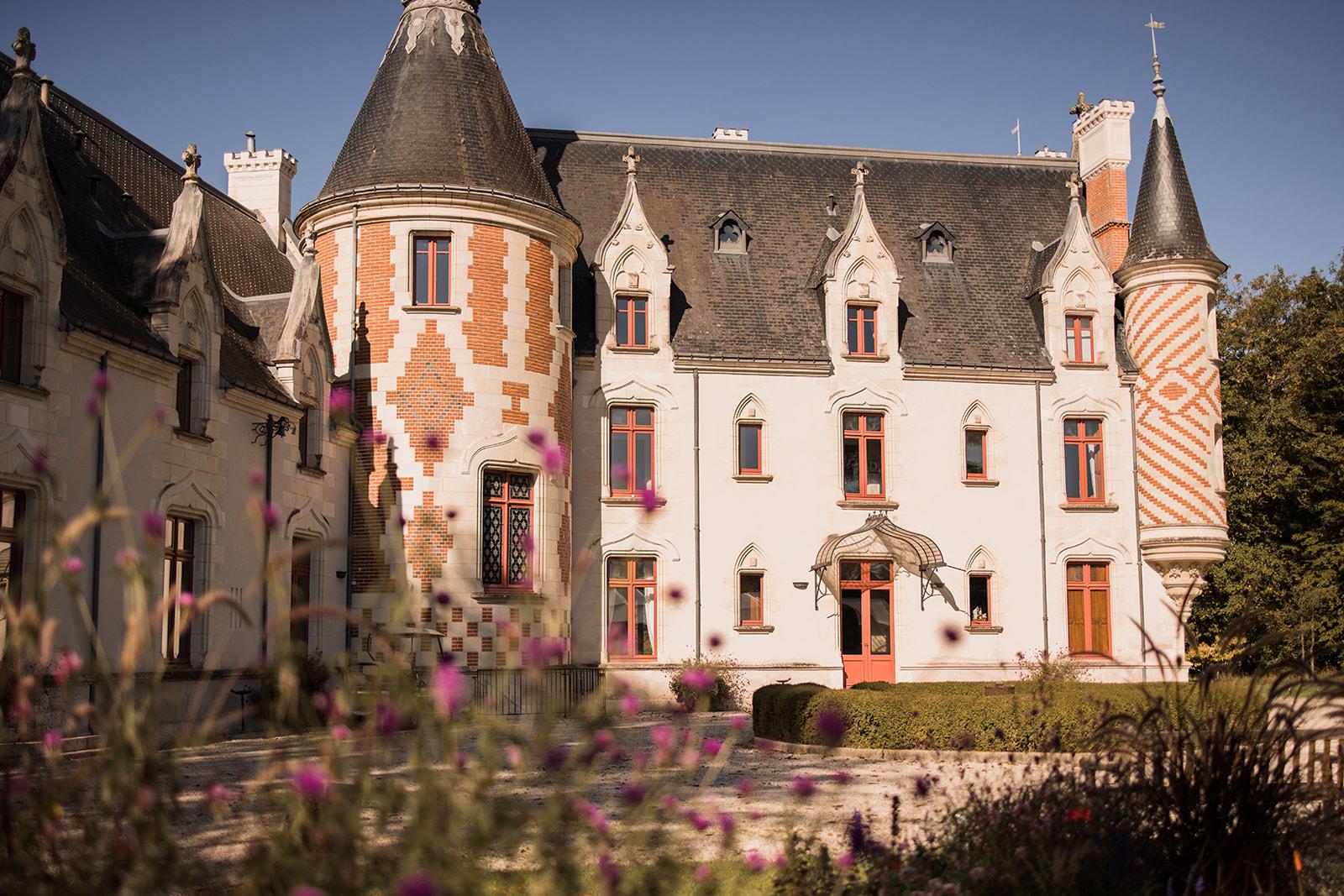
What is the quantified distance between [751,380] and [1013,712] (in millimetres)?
11798

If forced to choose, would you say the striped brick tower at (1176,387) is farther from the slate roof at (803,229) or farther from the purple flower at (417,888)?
the purple flower at (417,888)

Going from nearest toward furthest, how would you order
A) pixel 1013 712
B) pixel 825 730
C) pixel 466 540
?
pixel 825 730
pixel 1013 712
pixel 466 540

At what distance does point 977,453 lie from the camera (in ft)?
86.2

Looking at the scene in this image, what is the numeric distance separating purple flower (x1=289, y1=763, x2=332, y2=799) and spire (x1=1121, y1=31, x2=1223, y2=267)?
2579cm

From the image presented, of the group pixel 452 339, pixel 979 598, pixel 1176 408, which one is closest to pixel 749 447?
pixel 979 598

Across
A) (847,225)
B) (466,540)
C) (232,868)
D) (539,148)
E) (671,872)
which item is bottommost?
(232,868)

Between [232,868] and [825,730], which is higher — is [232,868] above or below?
below

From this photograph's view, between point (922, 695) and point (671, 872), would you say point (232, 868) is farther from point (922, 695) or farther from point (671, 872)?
point (922, 695)

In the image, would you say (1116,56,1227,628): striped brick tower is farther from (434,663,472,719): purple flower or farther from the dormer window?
(434,663,472,719): purple flower

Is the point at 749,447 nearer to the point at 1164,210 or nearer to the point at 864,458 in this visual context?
the point at 864,458

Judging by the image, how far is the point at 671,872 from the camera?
381 cm

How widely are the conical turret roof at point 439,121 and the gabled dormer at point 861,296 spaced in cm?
593

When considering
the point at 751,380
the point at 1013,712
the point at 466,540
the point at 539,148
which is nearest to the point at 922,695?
the point at 1013,712

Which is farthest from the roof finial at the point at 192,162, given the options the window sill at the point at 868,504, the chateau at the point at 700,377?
the window sill at the point at 868,504
